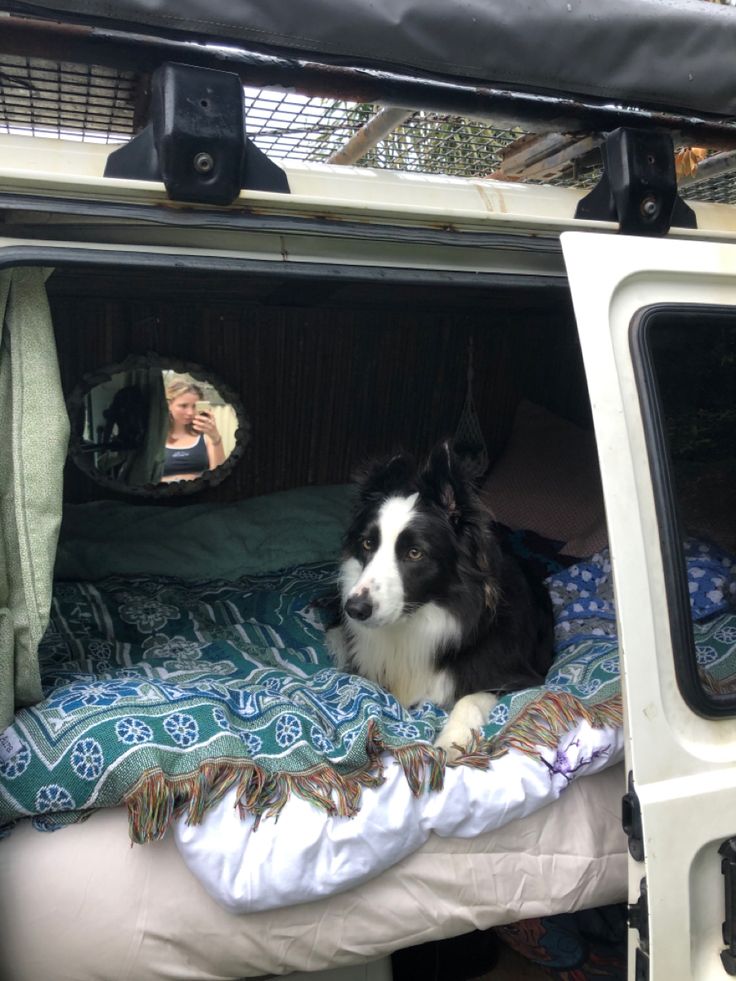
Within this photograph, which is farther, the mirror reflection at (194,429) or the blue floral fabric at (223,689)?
the mirror reflection at (194,429)

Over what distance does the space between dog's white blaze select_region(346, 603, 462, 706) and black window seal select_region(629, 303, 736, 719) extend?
1.18 meters

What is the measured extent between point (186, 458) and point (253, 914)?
2.64m

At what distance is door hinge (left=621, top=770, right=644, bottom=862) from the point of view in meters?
1.30

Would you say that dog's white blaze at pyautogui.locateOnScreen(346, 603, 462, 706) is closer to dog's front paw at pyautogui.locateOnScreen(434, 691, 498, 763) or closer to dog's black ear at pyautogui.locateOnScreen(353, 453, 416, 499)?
dog's front paw at pyautogui.locateOnScreen(434, 691, 498, 763)

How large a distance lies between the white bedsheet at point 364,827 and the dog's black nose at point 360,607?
0.62 metres

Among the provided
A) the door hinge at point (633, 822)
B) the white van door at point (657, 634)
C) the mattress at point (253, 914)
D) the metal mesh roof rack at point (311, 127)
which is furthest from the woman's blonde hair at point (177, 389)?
the door hinge at point (633, 822)

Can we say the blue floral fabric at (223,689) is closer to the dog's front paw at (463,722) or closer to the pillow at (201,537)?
the dog's front paw at (463,722)

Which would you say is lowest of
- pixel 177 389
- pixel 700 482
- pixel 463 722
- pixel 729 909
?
pixel 729 909

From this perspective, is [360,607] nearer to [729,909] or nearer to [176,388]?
[729,909]

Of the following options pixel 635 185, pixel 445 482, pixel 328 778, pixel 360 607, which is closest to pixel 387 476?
pixel 445 482

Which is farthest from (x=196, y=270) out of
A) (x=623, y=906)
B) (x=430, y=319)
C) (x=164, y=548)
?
(x=430, y=319)

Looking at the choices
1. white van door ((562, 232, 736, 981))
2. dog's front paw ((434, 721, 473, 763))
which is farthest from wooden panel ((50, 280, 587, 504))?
white van door ((562, 232, 736, 981))

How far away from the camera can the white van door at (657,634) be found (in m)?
1.29

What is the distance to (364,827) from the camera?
5.17ft
